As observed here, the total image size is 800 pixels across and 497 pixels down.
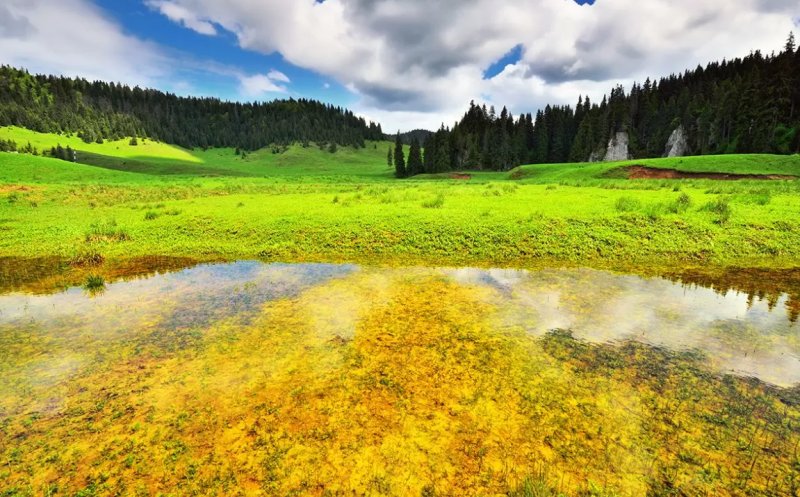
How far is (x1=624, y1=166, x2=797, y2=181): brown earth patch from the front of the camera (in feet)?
124

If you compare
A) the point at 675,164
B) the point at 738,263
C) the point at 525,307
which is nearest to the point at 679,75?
the point at 675,164

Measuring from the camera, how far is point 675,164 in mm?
44656

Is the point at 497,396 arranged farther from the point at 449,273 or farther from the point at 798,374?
the point at 449,273

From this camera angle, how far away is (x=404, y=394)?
6.02 m

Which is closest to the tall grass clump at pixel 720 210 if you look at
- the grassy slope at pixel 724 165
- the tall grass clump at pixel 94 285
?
the tall grass clump at pixel 94 285

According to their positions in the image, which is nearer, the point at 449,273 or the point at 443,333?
the point at 443,333

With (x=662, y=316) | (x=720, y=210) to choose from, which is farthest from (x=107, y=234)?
(x=720, y=210)

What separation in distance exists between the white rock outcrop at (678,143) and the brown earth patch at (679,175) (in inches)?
2276

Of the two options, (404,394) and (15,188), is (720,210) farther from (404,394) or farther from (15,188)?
(15,188)

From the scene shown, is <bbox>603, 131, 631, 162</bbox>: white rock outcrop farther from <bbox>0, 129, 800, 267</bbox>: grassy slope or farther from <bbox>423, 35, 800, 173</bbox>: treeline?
<bbox>0, 129, 800, 267</bbox>: grassy slope

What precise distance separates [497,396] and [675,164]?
51999 millimetres

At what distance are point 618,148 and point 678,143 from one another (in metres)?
15.5

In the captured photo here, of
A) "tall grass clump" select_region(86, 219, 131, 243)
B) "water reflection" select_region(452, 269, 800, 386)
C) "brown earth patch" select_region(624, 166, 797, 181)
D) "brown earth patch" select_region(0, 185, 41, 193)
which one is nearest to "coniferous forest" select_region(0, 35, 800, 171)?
"brown earth patch" select_region(624, 166, 797, 181)

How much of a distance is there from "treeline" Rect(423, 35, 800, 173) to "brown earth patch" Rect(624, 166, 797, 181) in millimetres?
33603
